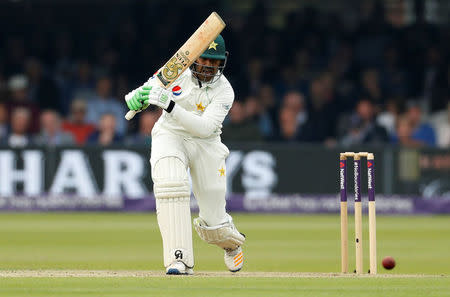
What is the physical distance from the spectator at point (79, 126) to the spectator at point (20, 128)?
0.55m

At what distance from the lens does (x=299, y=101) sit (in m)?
17.6

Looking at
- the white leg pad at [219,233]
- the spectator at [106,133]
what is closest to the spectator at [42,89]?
the spectator at [106,133]

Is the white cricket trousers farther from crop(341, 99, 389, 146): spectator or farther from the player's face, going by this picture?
crop(341, 99, 389, 146): spectator

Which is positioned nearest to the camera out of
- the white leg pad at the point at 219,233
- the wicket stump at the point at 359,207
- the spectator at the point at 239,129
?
the wicket stump at the point at 359,207

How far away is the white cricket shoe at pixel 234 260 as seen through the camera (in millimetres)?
9008

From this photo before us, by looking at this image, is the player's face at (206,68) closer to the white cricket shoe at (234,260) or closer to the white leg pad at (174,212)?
the white leg pad at (174,212)

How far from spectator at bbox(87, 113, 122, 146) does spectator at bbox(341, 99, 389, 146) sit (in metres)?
3.22

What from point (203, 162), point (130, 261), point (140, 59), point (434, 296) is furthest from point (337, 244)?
point (140, 59)

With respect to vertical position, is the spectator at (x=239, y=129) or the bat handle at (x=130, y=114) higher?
the spectator at (x=239, y=129)

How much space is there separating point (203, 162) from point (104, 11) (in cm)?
1196

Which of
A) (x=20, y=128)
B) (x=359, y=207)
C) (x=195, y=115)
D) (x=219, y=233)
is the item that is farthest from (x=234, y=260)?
(x=20, y=128)

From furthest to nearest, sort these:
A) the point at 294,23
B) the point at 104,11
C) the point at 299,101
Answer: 1. the point at 104,11
2. the point at 294,23
3. the point at 299,101

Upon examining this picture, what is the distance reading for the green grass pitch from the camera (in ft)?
24.0

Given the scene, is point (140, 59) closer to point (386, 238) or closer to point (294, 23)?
point (294, 23)
